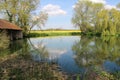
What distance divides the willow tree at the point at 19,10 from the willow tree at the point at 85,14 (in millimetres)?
20543

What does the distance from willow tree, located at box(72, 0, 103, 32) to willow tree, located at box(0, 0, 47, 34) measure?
2054cm

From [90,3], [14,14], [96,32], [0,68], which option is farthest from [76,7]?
[0,68]

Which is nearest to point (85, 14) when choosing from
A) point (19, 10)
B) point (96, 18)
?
point (96, 18)

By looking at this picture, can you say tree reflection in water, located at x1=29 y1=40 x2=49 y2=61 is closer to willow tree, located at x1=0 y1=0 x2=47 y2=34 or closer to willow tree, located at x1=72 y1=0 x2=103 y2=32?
willow tree, located at x1=0 y1=0 x2=47 y2=34

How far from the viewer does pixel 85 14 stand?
66.9m

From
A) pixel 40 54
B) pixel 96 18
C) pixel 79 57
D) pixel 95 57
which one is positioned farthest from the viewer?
pixel 96 18

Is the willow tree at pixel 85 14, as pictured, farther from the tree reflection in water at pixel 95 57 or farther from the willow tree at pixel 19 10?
the tree reflection in water at pixel 95 57

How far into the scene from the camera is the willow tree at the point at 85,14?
65.5 metres

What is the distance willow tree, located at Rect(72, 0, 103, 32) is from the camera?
215 ft

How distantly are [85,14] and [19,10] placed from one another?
1014 inches

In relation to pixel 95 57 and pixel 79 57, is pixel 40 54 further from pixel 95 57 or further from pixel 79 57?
pixel 95 57

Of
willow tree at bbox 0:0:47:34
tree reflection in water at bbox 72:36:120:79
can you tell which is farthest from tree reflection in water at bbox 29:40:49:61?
willow tree at bbox 0:0:47:34

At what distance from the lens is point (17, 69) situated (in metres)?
11.5

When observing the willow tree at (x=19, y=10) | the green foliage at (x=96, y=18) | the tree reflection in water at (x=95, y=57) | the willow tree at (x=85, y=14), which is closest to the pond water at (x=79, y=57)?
the tree reflection in water at (x=95, y=57)
